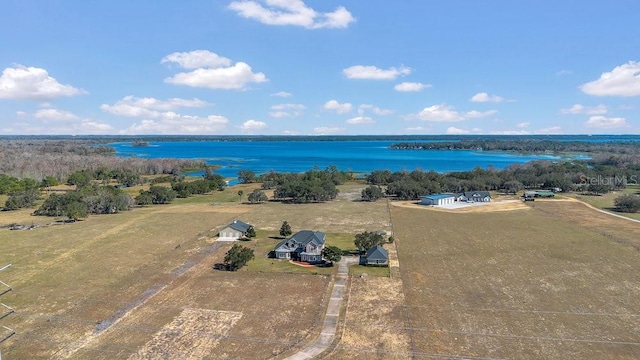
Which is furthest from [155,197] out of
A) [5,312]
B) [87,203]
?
[5,312]

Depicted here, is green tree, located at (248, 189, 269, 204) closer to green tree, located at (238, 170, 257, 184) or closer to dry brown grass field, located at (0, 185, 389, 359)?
dry brown grass field, located at (0, 185, 389, 359)

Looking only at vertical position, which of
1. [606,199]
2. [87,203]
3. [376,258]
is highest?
[87,203]

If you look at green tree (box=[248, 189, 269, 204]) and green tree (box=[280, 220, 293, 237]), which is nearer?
green tree (box=[280, 220, 293, 237])

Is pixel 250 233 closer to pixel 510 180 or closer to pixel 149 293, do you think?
pixel 149 293

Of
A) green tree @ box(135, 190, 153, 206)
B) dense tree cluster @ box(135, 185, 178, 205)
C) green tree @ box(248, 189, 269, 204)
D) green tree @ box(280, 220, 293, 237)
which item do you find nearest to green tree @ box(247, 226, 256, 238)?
green tree @ box(280, 220, 293, 237)

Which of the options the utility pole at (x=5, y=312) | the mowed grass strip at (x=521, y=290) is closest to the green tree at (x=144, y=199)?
the utility pole at (x=5, y=312)

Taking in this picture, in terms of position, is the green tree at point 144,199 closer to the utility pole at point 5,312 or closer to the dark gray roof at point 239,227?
the dark gray roof at point 239,227

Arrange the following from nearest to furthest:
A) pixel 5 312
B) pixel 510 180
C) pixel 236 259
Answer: pixel 5 312 < pixel 236 259 < pixel 510 180

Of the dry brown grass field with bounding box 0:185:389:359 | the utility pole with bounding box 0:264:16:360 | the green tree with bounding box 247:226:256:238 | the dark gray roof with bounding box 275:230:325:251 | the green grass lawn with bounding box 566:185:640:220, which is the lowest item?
the utility pole with bounding box 0:264:16:360

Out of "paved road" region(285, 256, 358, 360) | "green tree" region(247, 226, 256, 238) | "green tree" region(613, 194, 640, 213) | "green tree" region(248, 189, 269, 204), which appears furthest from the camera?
"green tree" region(248, 189, 269, 204)
